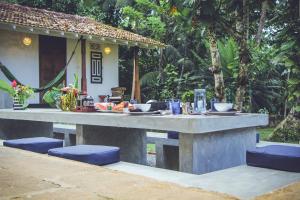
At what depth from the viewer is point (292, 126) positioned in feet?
27.3

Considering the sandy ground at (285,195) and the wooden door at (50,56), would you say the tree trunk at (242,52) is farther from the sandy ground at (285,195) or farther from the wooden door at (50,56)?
the wooden door at (50,56)

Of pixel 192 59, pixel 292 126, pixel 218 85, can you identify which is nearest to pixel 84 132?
pixel 218 85

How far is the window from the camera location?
13.0 m

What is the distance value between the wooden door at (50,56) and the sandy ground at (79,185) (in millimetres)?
9326

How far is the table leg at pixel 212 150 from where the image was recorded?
3.53 metres

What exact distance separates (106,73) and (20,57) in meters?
3.08

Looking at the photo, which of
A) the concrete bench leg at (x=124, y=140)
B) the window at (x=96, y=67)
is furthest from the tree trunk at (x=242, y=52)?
the window at (x=96, y=67)

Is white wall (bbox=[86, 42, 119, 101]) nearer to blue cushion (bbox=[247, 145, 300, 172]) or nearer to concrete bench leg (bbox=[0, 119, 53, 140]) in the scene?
concrete bench leg (bbox=[0, 119, 53, 140])

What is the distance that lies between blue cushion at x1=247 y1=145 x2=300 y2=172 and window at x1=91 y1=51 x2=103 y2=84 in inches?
390

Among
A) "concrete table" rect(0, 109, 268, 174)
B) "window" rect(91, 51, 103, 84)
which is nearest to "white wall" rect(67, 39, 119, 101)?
"window" rect(91, 51, 103, 84)

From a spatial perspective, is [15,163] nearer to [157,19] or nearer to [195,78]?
[195,78]

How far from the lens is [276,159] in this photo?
335 cm

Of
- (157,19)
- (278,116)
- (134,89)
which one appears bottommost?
(278,116)

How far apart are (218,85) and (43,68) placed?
5.81 meters
